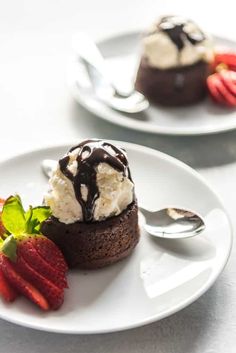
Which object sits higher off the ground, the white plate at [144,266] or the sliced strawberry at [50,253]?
the sliced strawberry at [50,253]

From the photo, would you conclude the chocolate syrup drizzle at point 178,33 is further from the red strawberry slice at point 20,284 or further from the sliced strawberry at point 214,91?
the red strawberry slice at point 20,284

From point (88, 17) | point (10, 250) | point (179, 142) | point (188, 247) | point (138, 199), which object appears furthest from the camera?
point (88, 17)

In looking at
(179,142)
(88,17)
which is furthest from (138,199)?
(88,17)

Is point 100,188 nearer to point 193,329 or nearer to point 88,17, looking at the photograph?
point 193,329

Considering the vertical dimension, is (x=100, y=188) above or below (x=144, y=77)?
above

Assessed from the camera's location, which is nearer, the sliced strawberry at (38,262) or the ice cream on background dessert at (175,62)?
the sliced strawberry at (38,262)

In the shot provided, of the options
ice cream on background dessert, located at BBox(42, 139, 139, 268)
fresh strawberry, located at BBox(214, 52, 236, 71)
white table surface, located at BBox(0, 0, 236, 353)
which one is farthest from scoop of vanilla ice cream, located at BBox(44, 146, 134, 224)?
fresh strawberry, located at BBox(214, 52, 236, 71)

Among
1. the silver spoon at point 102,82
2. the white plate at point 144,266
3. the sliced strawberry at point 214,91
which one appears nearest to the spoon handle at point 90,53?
the silver spoon at point 102,82

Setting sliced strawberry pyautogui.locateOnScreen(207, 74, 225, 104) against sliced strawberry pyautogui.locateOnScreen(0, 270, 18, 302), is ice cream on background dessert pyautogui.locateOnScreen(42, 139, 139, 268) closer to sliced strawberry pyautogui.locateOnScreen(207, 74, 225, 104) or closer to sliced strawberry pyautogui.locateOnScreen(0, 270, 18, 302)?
sliced strawberry pyautogui.locateOnScreen(0, 270, 18, 302)
